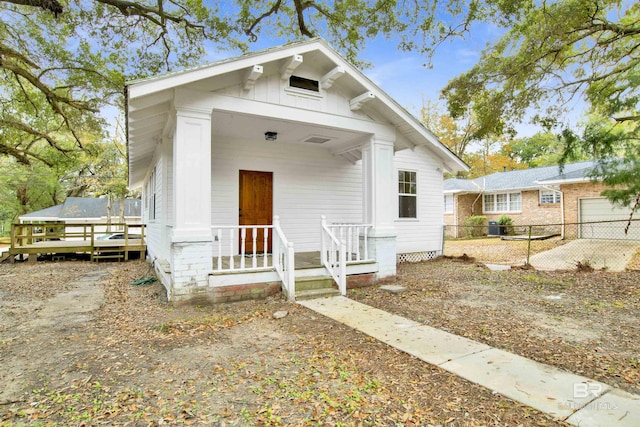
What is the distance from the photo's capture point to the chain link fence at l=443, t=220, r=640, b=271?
1012 cm

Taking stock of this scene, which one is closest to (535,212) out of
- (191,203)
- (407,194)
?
(407,194)

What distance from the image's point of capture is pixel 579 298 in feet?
20.4

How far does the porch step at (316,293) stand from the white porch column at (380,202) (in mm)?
1392

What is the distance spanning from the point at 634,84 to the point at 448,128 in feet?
70.5

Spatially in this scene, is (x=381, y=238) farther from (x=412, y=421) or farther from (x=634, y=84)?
(x=634, y=84)

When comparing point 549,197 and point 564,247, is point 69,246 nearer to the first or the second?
point 564,247

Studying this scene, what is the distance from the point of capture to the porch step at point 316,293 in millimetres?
6136

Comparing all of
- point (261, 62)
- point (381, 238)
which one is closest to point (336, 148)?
point (381, 238)

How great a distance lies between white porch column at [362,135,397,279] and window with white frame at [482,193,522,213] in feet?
50.5

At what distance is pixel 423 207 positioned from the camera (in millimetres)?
11266

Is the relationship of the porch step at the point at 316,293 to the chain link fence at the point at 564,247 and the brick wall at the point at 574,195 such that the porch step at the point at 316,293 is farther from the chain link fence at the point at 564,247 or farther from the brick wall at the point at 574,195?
the brick wall at the point at 574,195

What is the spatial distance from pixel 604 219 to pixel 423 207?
9745 millimetres

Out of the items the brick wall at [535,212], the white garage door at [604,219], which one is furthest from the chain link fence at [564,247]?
the brick wall at [535,212]

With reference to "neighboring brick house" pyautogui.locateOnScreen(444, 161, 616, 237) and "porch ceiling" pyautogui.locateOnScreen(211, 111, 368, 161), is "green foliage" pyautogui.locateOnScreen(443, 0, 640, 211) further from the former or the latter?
"neighboring brick house" pyautogui.locateOnScreen(444, 161, 616, 237)
